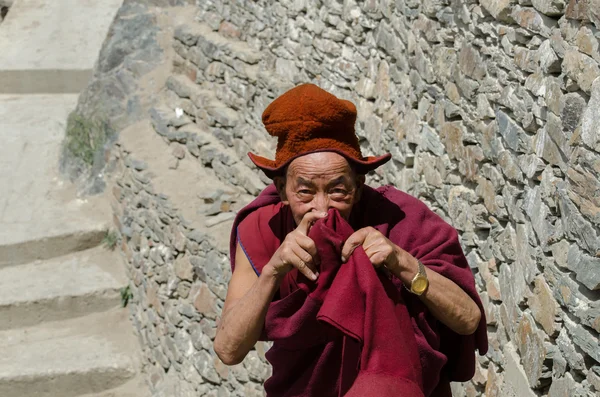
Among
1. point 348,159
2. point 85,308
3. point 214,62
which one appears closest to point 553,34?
point 348,159

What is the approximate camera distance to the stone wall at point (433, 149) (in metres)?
2.95

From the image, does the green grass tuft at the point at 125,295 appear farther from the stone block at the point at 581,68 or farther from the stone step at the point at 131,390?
the stone block at the point at 581,68

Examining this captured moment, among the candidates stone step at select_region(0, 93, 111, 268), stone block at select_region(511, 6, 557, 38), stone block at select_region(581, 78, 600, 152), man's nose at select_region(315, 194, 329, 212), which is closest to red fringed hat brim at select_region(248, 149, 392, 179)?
man's nose at select_region(315, 194, 329, 212)

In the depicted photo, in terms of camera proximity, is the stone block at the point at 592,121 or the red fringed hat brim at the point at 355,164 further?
the stone block at the point at 592,121

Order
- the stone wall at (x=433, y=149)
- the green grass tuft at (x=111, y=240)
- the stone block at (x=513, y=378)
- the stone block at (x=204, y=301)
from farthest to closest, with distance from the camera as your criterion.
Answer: the green grass tuft at (x=111, y=240), the stone block at (x=204, y=301), the stone block at (x=513, y=378), the stone wall at (x=433, y=149)

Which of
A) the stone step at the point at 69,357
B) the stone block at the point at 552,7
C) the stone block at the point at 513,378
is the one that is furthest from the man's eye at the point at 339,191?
the stone step at the point at 69,357

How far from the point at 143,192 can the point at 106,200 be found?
93 centimetres

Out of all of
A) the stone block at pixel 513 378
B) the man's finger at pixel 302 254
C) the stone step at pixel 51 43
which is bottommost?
the stone step at pixel 51 43

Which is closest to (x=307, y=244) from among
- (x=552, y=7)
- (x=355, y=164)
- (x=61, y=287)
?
(x=355, y=164)

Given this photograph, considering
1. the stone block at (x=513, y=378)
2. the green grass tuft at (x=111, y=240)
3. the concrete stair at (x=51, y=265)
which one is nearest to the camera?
the stone block at (x=513, y=378)

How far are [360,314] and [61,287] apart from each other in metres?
5.57

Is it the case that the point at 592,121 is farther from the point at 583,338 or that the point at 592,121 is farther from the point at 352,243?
the point at 352,243

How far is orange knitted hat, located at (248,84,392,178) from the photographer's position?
2414 millimetres

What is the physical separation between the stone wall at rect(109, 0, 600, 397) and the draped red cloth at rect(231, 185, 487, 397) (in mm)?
507
